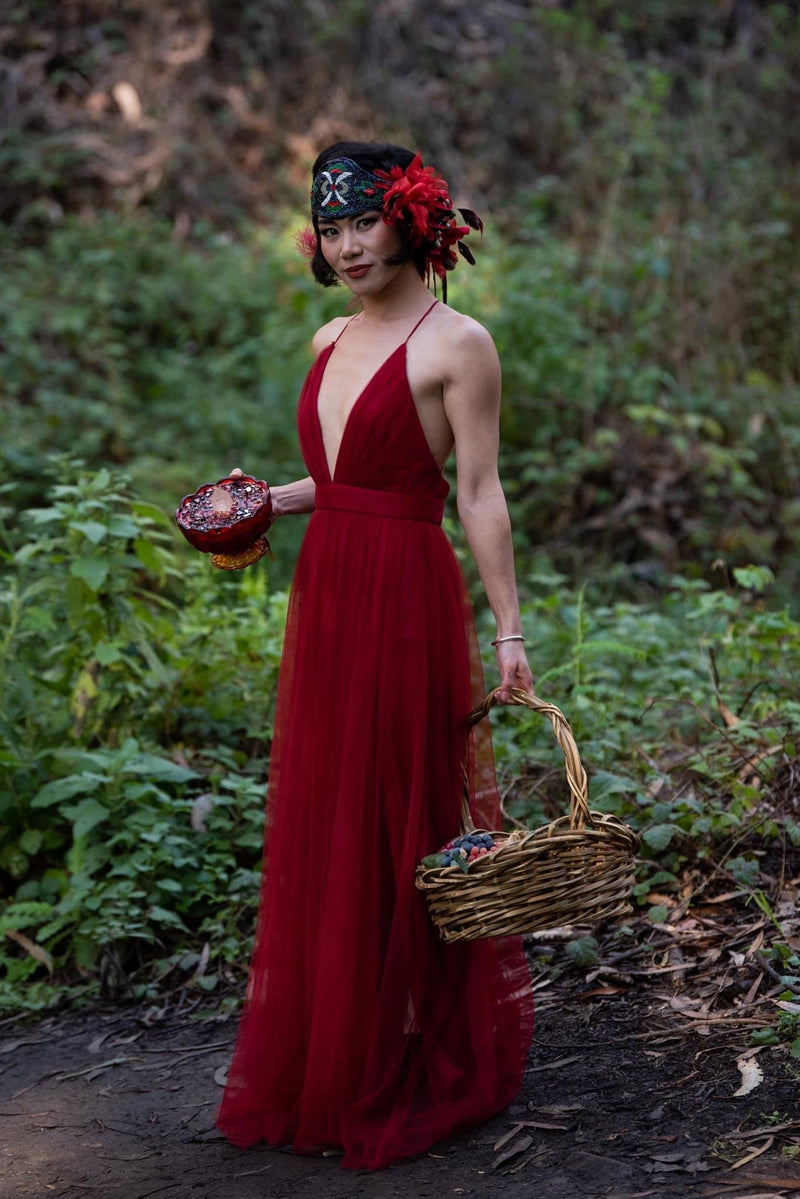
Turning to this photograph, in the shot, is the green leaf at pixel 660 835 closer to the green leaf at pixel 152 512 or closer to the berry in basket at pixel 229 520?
the berry in basket at pixel 229 520

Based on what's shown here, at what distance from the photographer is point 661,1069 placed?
313cm

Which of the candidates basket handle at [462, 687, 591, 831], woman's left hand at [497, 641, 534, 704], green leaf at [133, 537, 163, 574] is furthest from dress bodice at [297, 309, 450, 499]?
green leaf at [133, 537, 163, 574]

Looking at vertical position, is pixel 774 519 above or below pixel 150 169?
below

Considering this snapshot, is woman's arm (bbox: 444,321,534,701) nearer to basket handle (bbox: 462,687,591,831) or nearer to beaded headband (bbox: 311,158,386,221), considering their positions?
basket handle (bbox: 462,687,591,831)

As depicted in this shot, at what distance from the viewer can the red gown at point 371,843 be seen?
2.97 m

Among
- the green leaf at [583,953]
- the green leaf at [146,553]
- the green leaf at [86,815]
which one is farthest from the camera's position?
the green leaf at [146,553]

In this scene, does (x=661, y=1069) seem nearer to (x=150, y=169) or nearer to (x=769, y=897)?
(x=769, y=897)

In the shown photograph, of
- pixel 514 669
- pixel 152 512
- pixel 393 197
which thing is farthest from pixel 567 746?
pixel 152 512

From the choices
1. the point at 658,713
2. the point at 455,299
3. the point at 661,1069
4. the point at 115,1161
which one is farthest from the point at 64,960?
the point at 455,299


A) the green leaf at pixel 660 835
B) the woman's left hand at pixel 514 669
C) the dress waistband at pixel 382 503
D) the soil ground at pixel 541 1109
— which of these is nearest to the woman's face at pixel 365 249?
the dress waistband at pixel 382 503

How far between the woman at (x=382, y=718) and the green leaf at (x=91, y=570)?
4.38ft

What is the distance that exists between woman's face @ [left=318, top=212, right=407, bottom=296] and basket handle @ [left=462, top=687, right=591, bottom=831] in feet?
3.36

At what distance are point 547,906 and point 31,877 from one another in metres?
2.46

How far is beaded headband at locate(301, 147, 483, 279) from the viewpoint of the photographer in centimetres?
296
